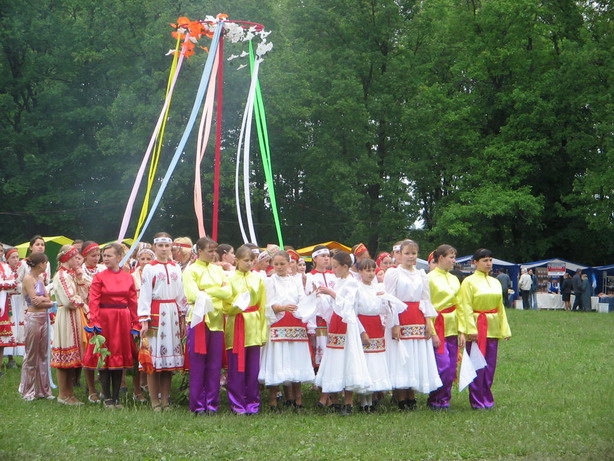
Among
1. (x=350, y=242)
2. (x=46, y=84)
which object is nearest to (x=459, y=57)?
(x=350, y=242)

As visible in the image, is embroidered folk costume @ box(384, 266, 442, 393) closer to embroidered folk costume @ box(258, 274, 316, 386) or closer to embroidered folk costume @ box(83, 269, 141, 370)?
embroidered folk costume @ box(258, 274, 316, 386)

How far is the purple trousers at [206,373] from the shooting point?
851 cm

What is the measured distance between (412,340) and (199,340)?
2.30 m

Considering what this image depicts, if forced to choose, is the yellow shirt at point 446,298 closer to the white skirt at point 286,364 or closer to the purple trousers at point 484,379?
the purple trousers at point 484,379

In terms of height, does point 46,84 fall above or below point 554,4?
below

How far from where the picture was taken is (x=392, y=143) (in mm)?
34406

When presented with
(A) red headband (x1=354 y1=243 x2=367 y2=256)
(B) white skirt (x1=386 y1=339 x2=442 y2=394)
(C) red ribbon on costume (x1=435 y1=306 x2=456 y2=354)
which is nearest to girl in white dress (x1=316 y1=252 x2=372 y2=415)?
(B) white skirt (x1=386 y1=339 x2=442 y2=394)

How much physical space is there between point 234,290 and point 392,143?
26.5m

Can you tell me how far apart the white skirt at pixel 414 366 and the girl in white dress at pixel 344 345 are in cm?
43

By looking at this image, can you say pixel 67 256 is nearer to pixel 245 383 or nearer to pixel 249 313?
pixel 249 313

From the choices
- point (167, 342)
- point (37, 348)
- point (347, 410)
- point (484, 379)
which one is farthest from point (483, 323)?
point (37, 348)

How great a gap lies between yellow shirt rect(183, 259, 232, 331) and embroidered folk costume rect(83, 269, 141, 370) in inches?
28.0

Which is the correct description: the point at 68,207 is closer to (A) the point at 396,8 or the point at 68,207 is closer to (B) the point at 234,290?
(A) the point at 396,8

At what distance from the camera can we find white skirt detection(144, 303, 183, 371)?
28.5ft
